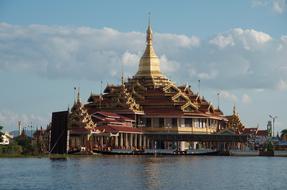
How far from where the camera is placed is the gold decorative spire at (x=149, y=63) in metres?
114

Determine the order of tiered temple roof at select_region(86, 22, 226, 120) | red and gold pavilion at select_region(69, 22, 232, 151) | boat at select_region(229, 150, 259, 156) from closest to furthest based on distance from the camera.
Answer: boat at select_region(229, 150, 259, 156)
red and gold pavilion at select_region(69, 22, 232, 151)
tiered temple roof at select_region(86, 22, 226, 120)

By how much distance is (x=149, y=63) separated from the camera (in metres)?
114

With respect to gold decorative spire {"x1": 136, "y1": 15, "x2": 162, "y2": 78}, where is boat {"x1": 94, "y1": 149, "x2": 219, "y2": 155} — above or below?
below

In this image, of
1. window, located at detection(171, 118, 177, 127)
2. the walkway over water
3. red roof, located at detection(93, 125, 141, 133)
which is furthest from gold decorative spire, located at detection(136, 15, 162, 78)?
red roof, located at detection(93, 125, 141, 133)

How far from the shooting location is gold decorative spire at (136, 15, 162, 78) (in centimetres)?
11406

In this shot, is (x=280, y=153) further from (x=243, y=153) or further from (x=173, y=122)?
(x=173, y=122)

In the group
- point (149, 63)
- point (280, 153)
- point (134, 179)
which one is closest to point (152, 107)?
point (149, 63)

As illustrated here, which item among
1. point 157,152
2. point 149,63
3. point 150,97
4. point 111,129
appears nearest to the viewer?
point 111,129

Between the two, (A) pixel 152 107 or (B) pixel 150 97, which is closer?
(A) pixel 152 107

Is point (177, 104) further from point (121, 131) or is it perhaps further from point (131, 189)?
point (131, 189)

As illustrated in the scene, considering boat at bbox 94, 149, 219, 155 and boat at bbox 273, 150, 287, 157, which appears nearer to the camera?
boat at bbox 94, 149, 219, 155

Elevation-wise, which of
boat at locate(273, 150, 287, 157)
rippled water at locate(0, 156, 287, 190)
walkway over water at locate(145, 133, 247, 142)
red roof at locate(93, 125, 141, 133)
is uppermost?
red roof at locate(93, 125, 141, 133)

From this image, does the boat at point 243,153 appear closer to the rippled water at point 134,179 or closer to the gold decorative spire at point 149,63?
the gold decorative spire at point 149,63

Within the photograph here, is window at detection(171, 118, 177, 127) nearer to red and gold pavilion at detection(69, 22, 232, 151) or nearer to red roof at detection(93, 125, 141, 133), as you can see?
red and gold pavilion at detection(69, 22, 232, 151)
